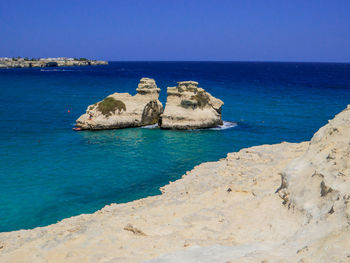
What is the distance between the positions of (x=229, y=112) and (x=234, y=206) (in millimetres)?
39489

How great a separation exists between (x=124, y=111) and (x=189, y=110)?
315 inches

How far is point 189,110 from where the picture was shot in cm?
3975

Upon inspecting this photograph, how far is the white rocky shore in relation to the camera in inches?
315

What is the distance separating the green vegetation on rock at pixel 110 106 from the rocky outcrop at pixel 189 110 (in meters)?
5.46

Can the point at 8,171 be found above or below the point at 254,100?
below

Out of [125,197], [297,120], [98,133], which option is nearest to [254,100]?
[297,120]

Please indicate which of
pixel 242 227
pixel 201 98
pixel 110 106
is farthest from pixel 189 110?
pixel 242 227

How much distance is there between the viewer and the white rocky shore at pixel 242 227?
315 inches

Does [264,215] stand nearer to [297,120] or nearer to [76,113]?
[297,120]

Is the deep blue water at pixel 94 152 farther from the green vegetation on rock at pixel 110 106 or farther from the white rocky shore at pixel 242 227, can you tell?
the white rocky shore at pixel 242 227

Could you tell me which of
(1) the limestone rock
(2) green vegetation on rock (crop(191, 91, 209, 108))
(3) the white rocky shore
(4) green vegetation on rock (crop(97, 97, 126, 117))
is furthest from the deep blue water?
(1) the limestone rock

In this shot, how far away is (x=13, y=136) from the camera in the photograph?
1351 inches

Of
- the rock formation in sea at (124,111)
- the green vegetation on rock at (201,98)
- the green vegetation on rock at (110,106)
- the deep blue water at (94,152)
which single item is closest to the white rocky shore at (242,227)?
the deep blue water at (94,152)

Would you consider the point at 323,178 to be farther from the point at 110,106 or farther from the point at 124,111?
the point at 110,106
